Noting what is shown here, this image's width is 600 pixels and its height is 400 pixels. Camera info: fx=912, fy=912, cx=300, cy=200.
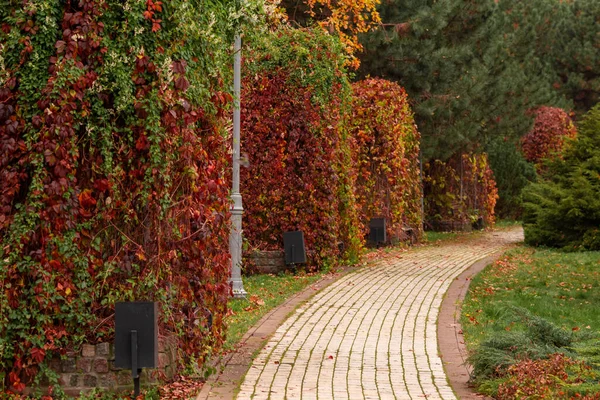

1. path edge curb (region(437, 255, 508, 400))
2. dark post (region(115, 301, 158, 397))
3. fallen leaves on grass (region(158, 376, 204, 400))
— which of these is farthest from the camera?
path edge curb (region(437, 255, 508, 400))

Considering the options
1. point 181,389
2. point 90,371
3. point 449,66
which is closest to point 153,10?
point 90,371

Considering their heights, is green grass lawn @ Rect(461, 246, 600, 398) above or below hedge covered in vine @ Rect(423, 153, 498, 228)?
below

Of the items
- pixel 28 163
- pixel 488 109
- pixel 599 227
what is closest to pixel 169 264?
pixel 28 163

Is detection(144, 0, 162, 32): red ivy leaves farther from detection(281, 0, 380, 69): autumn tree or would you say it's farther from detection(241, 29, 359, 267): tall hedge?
detection(281, 0, 380, 69): autumn tree

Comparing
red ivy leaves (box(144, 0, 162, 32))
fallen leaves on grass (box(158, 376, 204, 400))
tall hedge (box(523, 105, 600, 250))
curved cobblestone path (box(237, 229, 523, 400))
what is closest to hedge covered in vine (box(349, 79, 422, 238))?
tall hedge (box(523, 105, 600, 250))

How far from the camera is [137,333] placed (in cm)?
644

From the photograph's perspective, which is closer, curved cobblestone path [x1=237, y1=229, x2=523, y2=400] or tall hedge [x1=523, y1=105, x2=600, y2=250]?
curved cobblestone path [x1=237, y1=229, x2=523, y2=400]

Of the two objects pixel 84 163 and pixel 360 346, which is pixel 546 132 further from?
pixel 84 163

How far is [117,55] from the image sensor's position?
21.9 ft

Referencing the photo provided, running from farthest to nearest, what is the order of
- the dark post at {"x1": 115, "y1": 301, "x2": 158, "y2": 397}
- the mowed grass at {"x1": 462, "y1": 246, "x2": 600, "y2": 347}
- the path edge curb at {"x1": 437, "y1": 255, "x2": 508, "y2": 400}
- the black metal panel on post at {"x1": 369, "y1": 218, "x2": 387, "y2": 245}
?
the black metal panel on post at {"x1": 369, "y1": 218, "x2": 387, "y2": 245}
the mowed grass at {"x1": 462, "y1": 246, "x2": 600, "y2": 347}
the path edge curb at {"x1": 437, "y1": 255, "x2": 508, "y2": 400}
the dark post at {"x1": 115, "y1": 301, "x2": 158, "y2": 397}

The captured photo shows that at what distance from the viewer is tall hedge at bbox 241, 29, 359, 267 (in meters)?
15.1

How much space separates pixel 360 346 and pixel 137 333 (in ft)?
9.94

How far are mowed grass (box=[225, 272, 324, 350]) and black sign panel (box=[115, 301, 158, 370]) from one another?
225 centimetres

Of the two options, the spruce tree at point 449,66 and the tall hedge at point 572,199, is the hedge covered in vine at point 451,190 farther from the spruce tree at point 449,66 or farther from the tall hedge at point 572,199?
the tall hedge at point 572,199
